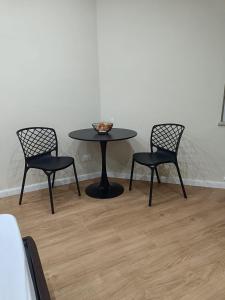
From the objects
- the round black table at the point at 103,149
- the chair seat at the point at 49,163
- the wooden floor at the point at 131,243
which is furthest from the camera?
the round black table at the point at 103,149

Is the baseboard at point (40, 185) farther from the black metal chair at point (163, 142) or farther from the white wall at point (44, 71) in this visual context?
the black metal chair at point (163, 142)

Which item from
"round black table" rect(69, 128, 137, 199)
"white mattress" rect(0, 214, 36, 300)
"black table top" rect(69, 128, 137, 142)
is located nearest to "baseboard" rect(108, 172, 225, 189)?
"round black table" rect(69, 128, 137, 199)

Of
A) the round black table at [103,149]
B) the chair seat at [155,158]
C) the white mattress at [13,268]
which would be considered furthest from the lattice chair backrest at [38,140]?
the white mattress at [13,268]

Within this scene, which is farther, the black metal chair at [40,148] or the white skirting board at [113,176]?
the white skirting board at [113,176]

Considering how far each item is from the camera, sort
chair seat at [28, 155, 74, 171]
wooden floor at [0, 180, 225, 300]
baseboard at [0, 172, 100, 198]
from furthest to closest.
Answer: baseboard at [0, 172, 100, 198], chair seat at [28, 155, 74, 171], wooden floor at [0, 180, 225, 300]

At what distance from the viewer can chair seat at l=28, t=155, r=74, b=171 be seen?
2.64 metres

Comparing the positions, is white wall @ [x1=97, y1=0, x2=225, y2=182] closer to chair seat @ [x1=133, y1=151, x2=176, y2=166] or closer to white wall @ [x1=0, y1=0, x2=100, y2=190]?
white wall @ [x1=0, y1=0, x2=100, y2=190]

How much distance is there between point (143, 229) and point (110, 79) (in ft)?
6.23

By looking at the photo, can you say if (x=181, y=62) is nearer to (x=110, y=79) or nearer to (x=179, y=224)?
(x=110, y=79)

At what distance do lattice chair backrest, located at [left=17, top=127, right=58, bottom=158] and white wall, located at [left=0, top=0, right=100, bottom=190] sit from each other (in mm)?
90

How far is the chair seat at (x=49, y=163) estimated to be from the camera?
264cm

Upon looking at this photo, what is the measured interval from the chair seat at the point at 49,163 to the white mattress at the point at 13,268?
132 centimetres

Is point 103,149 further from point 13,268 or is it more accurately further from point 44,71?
point 13,268

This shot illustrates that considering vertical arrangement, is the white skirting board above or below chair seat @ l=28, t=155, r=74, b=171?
below
